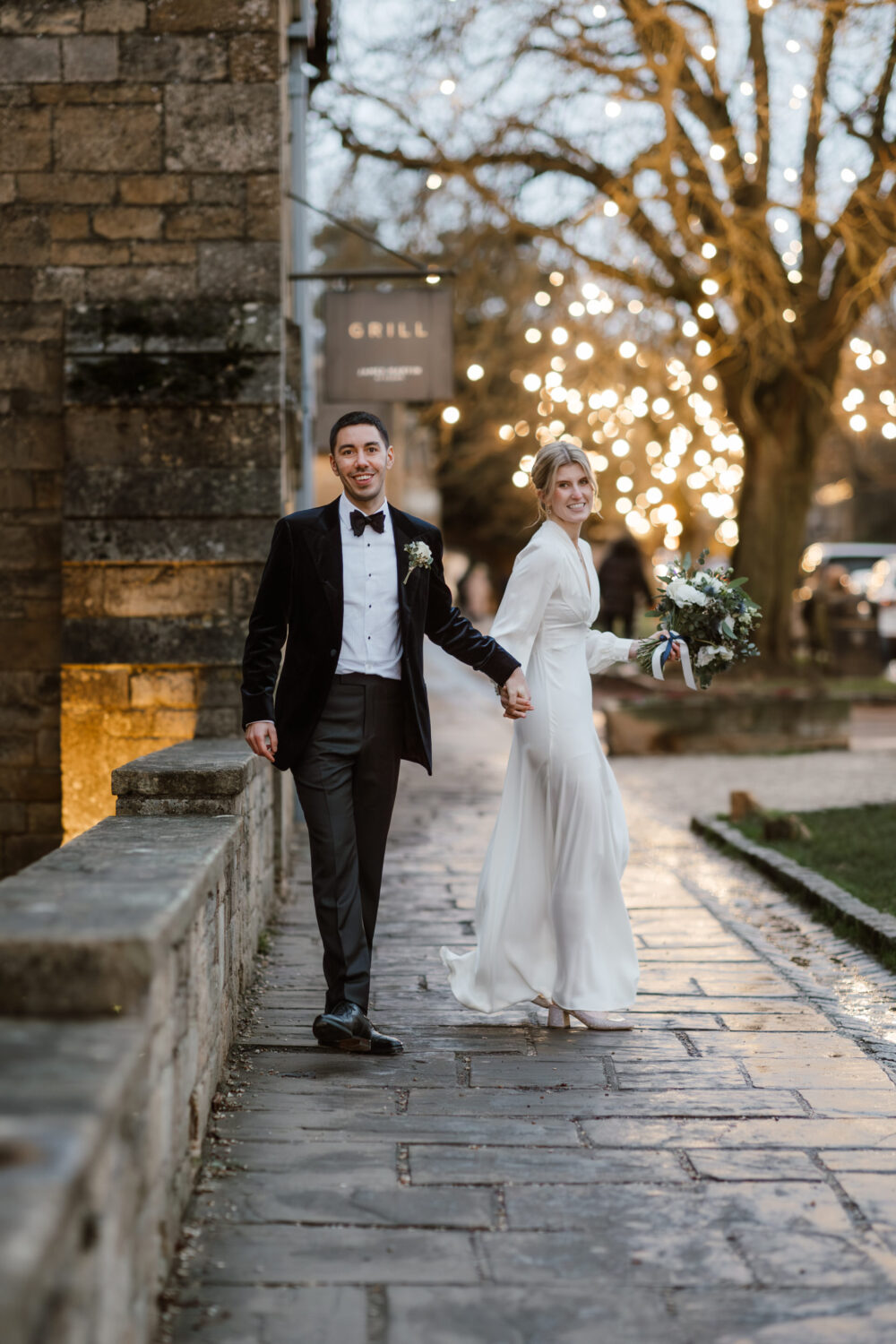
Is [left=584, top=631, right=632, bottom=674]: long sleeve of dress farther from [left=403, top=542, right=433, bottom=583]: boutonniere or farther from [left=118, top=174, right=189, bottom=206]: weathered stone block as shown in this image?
Answer: [left=118, top=174, right=189, bottom=206]: weathered stone block

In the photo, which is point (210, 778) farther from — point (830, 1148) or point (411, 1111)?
point (830, 1148)

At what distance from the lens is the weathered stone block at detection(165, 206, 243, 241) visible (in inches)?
297

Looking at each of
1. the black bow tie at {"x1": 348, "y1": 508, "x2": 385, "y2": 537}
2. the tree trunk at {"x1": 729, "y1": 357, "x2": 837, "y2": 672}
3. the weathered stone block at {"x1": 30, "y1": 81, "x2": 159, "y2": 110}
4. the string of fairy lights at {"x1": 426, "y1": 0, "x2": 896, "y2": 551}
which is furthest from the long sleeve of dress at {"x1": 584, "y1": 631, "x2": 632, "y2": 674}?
the tree trunk at {"x1": 729, "y1": 357, "x2": 837, "y2": 672}

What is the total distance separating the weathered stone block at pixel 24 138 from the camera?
7582 millimetres

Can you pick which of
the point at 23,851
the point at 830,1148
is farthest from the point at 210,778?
the point at 23,851

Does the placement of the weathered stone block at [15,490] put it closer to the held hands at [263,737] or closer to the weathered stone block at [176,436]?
the weathered stone block at [176,436]

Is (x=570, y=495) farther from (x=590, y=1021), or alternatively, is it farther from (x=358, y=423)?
(x=590, y=1021)

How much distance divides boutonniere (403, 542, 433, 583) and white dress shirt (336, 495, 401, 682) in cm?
5

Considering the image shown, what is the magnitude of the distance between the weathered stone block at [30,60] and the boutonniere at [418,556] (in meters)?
4.05

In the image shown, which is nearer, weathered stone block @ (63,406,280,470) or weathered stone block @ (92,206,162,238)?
weathered stone block @ (63,406,280,470)

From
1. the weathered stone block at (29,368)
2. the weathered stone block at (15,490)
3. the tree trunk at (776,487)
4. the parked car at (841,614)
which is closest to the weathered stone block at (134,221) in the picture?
the weathered stone block at (29,368)

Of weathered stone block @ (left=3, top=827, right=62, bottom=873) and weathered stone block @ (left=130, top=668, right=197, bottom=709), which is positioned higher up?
weathered stone block @ (left=130, top=668, right=197, bottom=709)

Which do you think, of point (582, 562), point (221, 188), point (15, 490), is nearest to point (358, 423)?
point (582, 562)

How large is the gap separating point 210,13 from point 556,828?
15.2 feet
